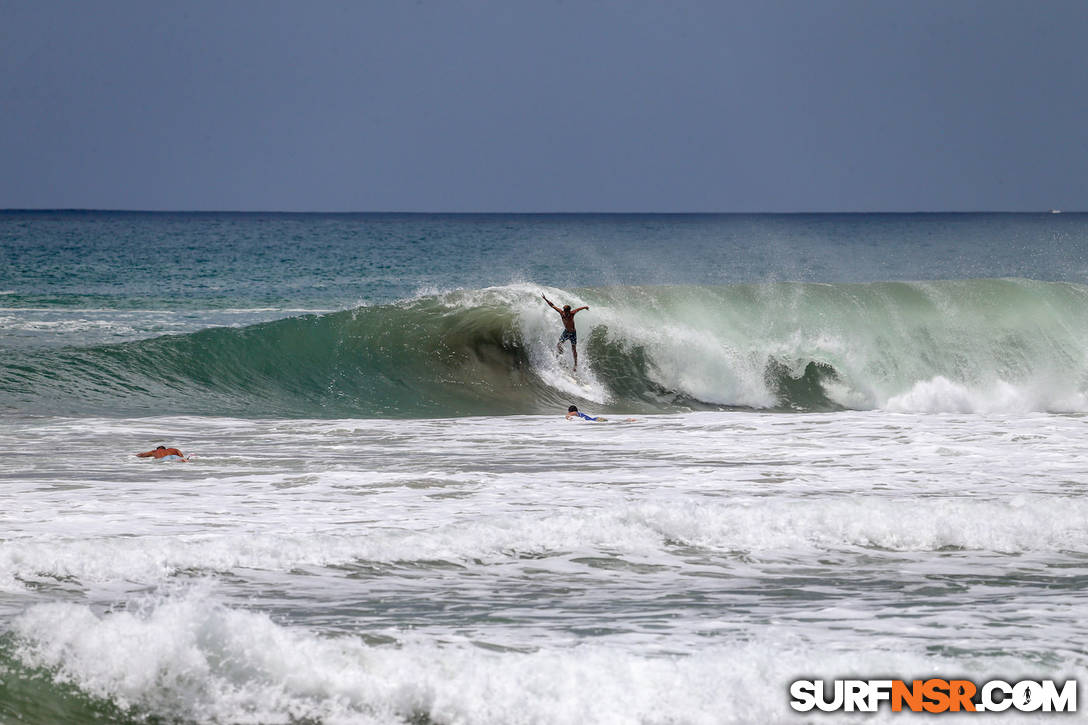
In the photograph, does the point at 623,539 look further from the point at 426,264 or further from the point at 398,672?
the point at 426,264

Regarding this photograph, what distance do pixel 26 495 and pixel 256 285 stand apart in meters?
35.0

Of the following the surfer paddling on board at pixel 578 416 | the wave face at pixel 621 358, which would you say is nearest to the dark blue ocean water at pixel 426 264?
Result: the wave face at pixel 621 358

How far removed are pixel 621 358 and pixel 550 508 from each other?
36.0ft

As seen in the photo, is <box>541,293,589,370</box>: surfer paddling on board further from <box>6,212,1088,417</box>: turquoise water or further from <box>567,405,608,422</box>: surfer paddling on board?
<box>567,405,608,422</box>: surfer paddling on board

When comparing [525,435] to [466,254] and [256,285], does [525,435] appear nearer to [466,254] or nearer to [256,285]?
[256,285]

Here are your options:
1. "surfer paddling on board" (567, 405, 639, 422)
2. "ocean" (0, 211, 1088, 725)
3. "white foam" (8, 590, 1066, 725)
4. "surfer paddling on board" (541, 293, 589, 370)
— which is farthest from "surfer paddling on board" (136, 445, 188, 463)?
"surfer paddling on board" (541, 293, 589, 370)

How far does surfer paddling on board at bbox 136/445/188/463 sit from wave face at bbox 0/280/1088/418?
13.6 feet

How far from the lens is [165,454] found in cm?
1147

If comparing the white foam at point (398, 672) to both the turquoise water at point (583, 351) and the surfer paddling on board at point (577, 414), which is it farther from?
the turquoise water at point (583, 351)

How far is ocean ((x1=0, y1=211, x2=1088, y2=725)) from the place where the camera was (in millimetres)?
5348

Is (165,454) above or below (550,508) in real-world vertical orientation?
above

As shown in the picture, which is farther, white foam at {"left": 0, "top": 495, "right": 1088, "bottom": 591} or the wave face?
the wave face

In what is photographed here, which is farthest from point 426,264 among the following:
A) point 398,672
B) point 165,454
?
point 398,672

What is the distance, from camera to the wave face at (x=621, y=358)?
17.6 meters
